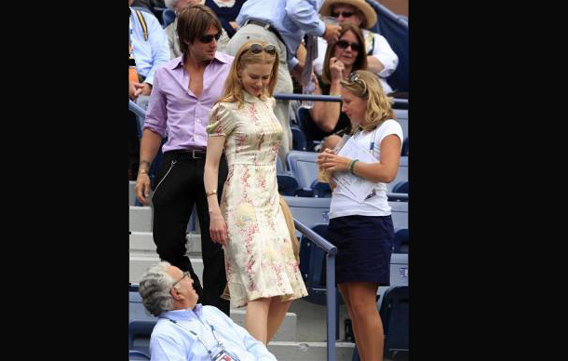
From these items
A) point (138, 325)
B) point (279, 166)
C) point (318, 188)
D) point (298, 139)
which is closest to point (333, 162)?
point (138, 325)

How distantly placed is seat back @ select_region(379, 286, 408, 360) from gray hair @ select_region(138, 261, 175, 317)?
200 cm

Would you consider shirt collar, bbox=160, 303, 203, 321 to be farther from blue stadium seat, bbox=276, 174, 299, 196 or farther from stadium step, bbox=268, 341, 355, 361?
blue stadium seat, bbox=276, 174, 299, 196

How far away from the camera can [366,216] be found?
23.2 feet

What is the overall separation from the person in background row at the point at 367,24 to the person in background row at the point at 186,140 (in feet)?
10.5

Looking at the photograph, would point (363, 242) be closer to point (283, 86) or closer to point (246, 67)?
point (246, 67)

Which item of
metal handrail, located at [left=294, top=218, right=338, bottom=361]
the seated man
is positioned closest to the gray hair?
the seated man

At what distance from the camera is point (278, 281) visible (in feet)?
21.8

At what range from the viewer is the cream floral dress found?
21.8 feet

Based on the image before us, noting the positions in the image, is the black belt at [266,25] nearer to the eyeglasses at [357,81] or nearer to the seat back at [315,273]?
the seat back at [315,273]

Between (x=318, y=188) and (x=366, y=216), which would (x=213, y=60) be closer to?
(x=366, y=216)

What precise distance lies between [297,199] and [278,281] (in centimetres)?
167

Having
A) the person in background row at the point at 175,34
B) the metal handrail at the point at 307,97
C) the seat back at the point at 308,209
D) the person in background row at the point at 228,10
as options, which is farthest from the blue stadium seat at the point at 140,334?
the person in background row at the point at 228,10

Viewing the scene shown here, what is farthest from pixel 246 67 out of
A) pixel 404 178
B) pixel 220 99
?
pixel 404 178

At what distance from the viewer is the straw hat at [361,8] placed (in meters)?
10.2
